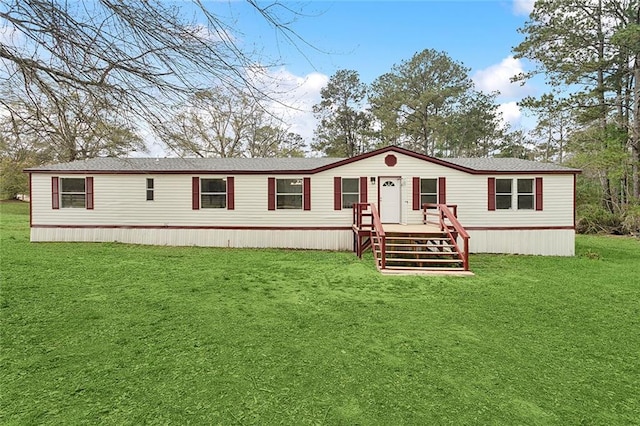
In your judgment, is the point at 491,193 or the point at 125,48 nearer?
the point at 125,48

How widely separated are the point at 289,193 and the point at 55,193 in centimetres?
798

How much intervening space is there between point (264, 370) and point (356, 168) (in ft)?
29.2

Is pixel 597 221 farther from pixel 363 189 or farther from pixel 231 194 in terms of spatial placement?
pixel 231 194

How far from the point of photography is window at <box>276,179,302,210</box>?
455 inches

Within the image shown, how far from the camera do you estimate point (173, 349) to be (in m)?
3.48

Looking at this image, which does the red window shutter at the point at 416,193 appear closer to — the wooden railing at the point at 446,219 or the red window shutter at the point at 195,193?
the wooden railing at the point at 446,219

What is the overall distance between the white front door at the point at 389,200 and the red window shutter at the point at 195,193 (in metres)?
6.20

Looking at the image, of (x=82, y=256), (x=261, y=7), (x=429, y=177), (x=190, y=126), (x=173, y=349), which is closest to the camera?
(x=261, y=7)

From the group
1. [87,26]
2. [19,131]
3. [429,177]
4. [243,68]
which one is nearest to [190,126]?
[243,68]

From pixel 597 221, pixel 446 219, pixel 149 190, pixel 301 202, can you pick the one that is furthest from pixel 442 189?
pixel 597 221

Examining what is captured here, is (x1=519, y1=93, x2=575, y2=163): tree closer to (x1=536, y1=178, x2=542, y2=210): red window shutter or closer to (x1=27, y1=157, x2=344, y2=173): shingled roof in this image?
(x1=536, y1=178, x2=542, y2=210): red window shutter

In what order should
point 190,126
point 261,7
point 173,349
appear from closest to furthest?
point 261,7 → point 190,126 → point 173,349

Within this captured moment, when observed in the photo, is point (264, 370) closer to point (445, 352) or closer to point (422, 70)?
point (445, 352)

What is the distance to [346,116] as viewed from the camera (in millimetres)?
27656
